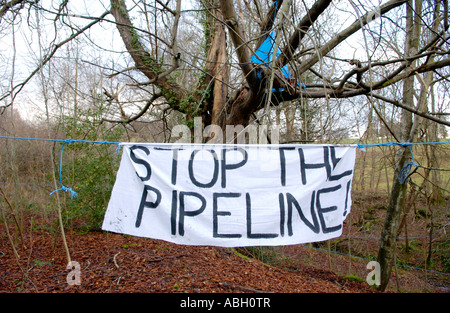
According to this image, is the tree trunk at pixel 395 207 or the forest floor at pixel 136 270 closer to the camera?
the forest floor at pixel 136 270

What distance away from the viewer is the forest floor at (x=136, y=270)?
3.19 meters

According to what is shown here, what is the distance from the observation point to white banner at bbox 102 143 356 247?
9.11 feet

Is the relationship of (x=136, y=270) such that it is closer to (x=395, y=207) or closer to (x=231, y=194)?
(x=231, y=194)

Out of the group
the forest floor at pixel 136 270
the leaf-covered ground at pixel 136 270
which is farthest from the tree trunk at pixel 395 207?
the leaf-covered ground at pixel 136 270

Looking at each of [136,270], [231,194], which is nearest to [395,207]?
[231,194]

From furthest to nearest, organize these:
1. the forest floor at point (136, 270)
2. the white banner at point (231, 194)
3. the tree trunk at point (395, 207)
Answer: the tree trunk at point (395, 207) < the forest floor at point (136, 270) < the white banner at point (231, 194)

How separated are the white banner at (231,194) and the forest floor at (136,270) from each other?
861 mm

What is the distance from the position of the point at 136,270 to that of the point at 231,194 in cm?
180

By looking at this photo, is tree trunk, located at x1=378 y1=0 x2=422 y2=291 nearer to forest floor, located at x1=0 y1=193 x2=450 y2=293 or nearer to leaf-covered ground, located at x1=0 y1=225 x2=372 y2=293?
forest floor, located at x1=0 y1=193 x2=450 y2=293

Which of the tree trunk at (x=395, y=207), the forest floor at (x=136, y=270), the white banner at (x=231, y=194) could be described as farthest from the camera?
the tree trunk at (x=395, y=207)

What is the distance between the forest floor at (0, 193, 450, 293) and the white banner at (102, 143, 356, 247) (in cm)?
86

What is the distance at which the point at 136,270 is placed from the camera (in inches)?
141

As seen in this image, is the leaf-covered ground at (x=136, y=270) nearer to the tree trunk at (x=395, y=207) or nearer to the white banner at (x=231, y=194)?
the tree trunk at (x=395, y=207)
